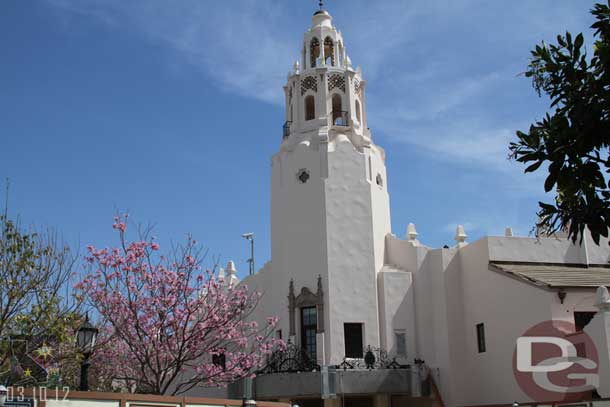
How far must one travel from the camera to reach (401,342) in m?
28.0

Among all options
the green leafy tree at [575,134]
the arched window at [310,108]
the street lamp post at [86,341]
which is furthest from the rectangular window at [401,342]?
the green leafy tree at [575,134]

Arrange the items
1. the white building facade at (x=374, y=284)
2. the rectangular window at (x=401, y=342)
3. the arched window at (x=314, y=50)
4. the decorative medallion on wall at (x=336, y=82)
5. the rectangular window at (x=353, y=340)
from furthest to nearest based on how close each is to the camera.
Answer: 1. the arched window at (x=314, y=50)
2. the decorative medallion on wall at (x=336, y=82)
3. the rectangular window at (x=401, y=342)
4. the rectangular window at (x=353, y=340)
5. the white building facade at (x=374, y=284)

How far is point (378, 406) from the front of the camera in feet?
89.1

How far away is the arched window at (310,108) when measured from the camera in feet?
105

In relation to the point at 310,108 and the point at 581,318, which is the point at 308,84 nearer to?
the point at 310,108

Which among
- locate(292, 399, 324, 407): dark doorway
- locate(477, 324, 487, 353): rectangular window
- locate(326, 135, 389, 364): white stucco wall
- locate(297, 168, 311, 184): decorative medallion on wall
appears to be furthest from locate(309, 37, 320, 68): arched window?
locate(292, 399, 324, 407): dark doorway

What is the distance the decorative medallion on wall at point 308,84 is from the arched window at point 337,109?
0.96m

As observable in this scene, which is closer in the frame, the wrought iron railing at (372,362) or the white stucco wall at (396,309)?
the wrought iron railing at (372,362)

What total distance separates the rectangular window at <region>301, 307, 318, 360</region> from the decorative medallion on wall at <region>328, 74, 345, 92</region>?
9.58 m

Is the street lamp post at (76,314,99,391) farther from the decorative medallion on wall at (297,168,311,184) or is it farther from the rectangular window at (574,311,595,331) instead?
the decorative medallion on wall at (297,168,311,184)

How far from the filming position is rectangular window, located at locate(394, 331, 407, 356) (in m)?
27.9

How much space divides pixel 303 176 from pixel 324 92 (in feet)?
12.9

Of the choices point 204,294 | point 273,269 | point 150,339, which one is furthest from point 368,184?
point 150,339

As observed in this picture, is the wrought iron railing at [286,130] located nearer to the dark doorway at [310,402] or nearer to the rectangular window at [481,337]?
the dark doorway at [310,402]
